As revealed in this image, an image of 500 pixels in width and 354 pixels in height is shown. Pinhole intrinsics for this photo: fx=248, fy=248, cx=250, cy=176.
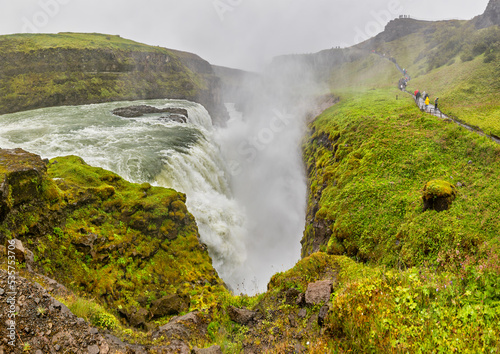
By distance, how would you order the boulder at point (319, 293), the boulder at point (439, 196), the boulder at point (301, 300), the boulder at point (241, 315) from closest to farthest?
1. the boulder at point (319, 293)
2. the boulder at point (301, 300)
3. the boulder at point (241, 315)
4. the boulder at point (439, 196)

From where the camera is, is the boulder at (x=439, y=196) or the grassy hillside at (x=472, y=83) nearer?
the boulder at (x=439, y=196)

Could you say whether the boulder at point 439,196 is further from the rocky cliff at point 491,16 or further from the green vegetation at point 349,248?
the rocky cliff at point 491,16

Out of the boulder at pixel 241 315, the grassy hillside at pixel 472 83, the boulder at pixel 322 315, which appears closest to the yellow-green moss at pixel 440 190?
the grassy hillside at pixel 472 83

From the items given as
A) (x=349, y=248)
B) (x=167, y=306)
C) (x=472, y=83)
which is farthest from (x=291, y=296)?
(x=472, y=83)

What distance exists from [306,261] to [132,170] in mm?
15912

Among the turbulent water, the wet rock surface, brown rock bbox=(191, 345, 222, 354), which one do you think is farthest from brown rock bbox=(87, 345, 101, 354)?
the turbulent water

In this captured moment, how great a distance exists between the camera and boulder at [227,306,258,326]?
7832mm

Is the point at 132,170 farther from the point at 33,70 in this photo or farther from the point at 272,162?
the point at 33,70

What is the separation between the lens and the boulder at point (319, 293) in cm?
708

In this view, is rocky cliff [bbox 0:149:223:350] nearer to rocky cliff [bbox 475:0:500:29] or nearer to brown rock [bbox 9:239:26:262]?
brown rock [bbox 9:239:26:262]

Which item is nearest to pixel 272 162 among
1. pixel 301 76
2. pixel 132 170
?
pixel 132 170

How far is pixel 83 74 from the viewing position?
57.0 metres

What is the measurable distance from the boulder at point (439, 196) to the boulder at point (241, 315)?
9.11 meters

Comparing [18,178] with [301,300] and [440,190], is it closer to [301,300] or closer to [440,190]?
[301,300]
